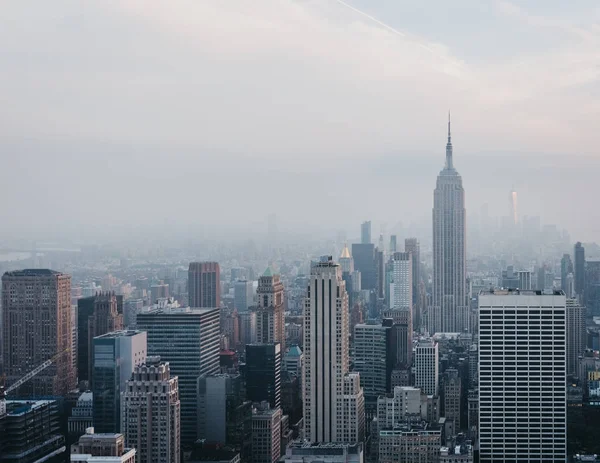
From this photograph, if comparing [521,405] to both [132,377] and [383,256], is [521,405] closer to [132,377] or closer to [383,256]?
[132,377]

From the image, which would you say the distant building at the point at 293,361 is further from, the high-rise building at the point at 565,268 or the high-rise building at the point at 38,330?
the high-rise building at the point at 565,268

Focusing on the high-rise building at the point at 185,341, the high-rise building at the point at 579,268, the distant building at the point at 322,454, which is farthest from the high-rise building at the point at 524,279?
the high-rise building at the point at 185,341

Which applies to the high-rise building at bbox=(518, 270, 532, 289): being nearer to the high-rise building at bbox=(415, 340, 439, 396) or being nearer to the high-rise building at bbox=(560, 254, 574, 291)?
the high-rise building at bbox=(560, 254, 574, 291)

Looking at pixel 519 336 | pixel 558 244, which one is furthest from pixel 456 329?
pixel 519 336

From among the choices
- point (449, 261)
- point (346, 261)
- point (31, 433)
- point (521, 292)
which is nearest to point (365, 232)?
point (346, 261)

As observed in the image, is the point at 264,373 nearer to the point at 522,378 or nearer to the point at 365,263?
the point at 365,263
